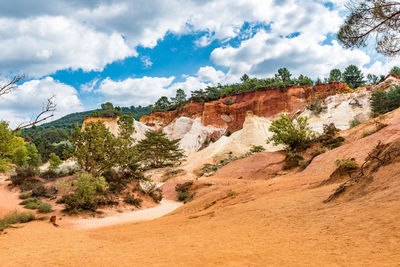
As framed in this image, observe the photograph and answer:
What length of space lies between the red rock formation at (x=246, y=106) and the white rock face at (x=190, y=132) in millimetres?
1493

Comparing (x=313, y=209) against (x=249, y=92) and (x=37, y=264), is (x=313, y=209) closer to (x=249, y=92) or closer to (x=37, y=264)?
(x=37, y=264)

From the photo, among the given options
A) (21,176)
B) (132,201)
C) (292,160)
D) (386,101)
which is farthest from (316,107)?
(21,176)

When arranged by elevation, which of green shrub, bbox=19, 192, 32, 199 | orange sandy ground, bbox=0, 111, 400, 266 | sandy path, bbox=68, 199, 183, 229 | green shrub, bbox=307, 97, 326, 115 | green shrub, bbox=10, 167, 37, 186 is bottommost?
sandy path, bbox=68, 199, 183, 229

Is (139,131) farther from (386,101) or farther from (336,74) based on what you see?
(336,74)

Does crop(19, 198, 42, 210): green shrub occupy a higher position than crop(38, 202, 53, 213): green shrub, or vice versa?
crop(19, 198, 42, 210): green shrub

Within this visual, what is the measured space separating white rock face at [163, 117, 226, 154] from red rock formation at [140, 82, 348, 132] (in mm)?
1493

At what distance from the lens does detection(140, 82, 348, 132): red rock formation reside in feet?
160

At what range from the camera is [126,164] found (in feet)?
62.4

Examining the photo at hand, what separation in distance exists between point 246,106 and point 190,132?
1430cm

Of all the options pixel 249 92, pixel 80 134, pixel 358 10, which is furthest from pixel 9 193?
pixel 249 92

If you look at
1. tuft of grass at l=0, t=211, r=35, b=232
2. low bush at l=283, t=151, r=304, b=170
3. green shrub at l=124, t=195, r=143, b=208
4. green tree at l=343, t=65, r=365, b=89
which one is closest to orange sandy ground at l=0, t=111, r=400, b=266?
tuft of grass at l=0, t=211, r=35, b=232

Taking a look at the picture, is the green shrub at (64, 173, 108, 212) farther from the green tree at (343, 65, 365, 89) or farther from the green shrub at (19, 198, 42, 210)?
the green tree at (343, 65, 365, 89)

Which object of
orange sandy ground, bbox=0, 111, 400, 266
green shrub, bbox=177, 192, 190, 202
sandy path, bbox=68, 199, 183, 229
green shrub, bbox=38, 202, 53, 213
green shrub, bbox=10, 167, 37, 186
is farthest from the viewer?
green shrub, bbox=177, 192, 190, 202

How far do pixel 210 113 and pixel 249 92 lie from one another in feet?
36.2
